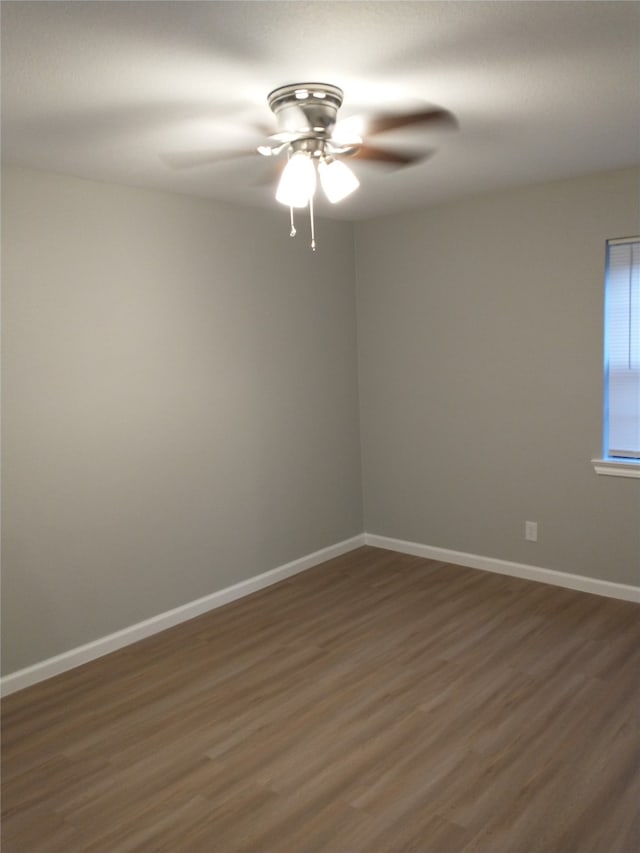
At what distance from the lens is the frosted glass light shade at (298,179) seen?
7.91 feet

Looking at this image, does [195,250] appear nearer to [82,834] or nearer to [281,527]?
[281,527]

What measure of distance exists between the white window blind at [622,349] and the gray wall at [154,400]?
1.75 m

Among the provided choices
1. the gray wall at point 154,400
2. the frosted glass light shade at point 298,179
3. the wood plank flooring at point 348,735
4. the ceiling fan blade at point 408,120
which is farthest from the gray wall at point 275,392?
the ceiling fan blade at point 408,120

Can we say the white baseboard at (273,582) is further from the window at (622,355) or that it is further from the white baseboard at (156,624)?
the window at (622,355)

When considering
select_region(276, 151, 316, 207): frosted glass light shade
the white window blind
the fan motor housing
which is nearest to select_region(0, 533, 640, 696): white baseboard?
the white window blind

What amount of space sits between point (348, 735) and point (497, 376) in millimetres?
2373

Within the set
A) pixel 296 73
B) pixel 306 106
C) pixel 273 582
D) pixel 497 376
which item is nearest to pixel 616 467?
pixel 497 376

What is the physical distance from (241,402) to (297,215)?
1.26 m

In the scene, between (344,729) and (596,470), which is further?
(596,470)

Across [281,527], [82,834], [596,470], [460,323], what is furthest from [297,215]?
[82,834]

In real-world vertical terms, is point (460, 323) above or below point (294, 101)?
below

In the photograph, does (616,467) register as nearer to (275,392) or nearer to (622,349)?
(622,349)

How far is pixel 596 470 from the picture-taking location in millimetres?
3982

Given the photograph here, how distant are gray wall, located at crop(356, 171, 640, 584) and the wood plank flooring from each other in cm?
48
